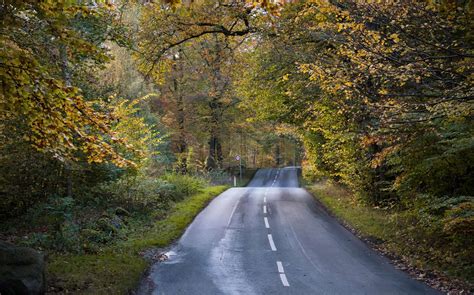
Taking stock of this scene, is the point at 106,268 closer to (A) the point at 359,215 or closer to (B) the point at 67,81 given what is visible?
(B) the point at 67,81

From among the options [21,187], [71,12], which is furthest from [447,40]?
[21,187]

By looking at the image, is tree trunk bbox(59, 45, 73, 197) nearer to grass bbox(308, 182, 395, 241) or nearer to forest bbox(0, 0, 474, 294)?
forest bbox(0, 0, 474, 294)

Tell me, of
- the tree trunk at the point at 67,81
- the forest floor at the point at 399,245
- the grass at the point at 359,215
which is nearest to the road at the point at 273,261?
the forest floor at the point at 399,245

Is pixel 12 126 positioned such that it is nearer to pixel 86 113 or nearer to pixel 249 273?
pixel 86 113

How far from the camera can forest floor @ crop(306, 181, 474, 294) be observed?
8.91m

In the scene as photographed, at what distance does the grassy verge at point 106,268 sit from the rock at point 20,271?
770 mm

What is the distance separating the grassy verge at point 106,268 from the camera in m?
7.68

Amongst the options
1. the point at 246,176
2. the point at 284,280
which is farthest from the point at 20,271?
the point at 246,176

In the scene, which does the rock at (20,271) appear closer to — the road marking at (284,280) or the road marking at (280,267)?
the road marking at (284,280)

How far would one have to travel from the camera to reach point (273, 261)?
10789mm

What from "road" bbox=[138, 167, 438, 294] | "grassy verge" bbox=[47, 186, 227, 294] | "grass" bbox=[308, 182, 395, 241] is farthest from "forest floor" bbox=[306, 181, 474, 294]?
"grassy verge" bbox=[47, 186, 227, 294]

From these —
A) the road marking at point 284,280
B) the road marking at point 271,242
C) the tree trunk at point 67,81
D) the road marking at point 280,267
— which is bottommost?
the road marking at point 284,280

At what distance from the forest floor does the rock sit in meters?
7.71

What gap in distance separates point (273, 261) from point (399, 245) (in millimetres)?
3868
